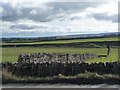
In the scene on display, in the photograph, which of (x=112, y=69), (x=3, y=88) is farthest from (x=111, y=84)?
(x=3, y=88)

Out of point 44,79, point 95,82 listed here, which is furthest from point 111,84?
point 44,79

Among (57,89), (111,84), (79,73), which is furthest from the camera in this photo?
(79,73)

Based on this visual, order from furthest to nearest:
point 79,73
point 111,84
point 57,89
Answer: point 79,73, point 111,84, point 57,89

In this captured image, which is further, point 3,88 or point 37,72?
point 37,72

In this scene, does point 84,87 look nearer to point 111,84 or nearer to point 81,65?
point 111,84

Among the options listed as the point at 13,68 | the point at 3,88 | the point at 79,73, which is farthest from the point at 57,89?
the point at 13,68

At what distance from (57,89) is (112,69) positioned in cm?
Result: 528

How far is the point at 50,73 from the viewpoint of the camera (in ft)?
66.9

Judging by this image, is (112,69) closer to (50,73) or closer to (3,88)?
(50,73)

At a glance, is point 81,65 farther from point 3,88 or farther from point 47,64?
point 3,88

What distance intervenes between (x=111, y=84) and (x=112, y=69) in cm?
240

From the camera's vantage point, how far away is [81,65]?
2053 centimetres

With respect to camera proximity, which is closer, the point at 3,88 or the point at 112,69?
the point at 3,88

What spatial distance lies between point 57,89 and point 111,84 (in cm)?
339
